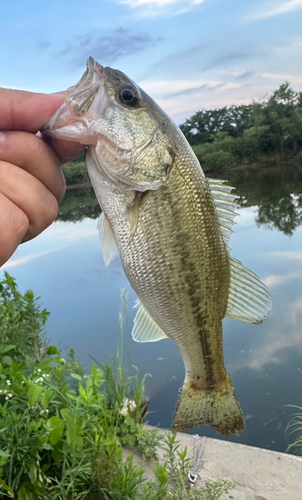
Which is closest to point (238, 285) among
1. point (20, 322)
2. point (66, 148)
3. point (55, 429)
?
point (66, 148)

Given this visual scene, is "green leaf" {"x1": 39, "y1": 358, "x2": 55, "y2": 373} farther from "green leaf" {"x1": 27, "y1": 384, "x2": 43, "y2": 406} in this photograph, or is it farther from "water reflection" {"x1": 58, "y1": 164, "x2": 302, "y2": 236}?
"water reflection" {"x1": 58, "y1": 164, "x2": 302, "y2": 236}

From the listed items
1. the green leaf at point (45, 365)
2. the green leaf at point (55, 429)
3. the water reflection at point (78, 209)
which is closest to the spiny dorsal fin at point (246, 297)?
the green leaf at point (55, 429)

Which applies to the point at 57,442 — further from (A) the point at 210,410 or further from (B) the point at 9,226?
(B) the point at 9,226

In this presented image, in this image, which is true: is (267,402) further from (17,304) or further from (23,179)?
(23,179)

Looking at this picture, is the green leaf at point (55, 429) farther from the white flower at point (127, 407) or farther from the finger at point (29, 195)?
the white flower at point (127, 407)

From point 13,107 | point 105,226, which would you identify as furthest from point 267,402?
point 13,107
